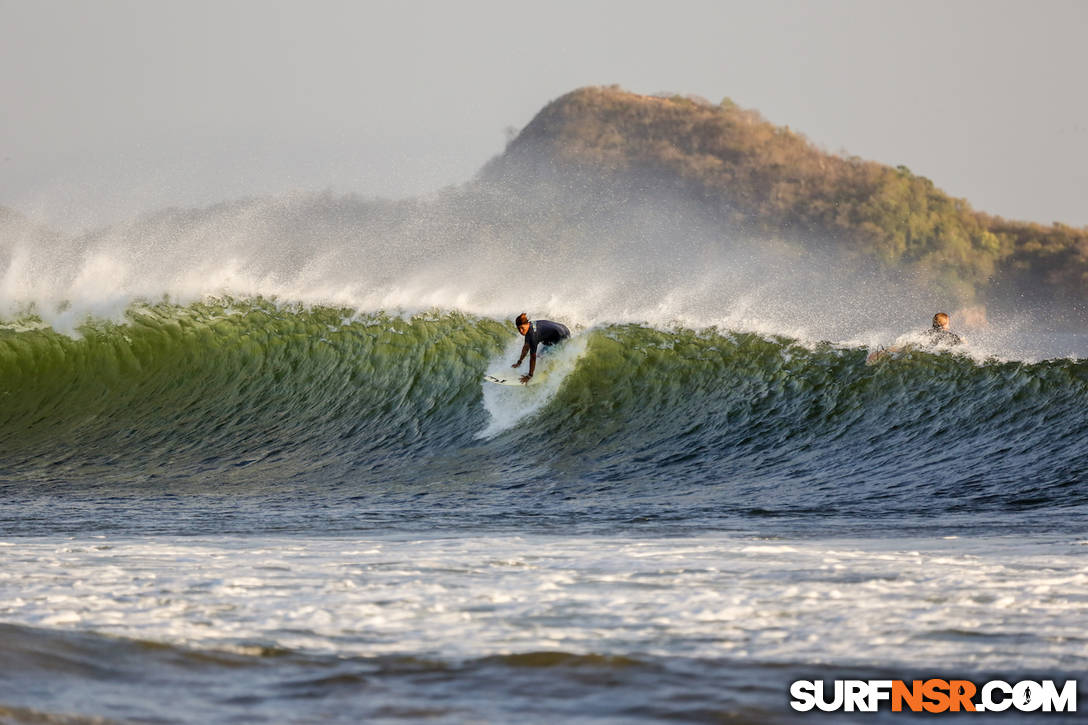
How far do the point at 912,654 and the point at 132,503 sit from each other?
24.7 feet

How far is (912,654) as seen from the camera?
4.39 meters

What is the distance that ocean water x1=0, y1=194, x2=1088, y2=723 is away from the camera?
4246 mm

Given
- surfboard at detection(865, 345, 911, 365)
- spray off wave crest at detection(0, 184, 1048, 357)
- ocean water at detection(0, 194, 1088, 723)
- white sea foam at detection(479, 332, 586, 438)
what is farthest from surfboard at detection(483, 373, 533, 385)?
surfboard at detection(865, 345, 911, 365)

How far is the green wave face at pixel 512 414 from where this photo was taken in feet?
36.1

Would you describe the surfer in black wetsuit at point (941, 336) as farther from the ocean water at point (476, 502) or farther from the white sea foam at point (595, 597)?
the white sea foam at point (595, 597)

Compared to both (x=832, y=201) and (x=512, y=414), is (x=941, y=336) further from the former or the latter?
(x=832, y=201)

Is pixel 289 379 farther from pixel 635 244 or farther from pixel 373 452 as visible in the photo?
pixel 635 244

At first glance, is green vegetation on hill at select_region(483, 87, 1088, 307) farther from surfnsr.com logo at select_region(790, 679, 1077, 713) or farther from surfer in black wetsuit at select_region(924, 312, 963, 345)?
surfnsr.com logo at select_region(790, 679, 1077, 713)

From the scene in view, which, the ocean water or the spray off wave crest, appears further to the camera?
the spray off wave crest

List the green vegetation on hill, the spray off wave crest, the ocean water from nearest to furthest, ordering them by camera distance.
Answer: the ocean water < the spray off wave crest < the green vegetation on hill

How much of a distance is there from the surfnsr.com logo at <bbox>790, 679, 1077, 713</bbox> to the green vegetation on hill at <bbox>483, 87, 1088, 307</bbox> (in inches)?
3645

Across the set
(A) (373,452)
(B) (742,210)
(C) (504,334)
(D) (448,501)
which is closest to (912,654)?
(D) (448,501)

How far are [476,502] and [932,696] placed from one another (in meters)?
6.45

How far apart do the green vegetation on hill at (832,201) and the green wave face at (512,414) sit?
3244 inches
